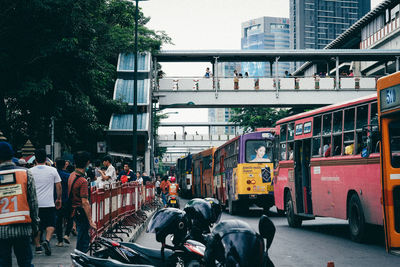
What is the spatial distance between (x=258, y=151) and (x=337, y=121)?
29.6 feet

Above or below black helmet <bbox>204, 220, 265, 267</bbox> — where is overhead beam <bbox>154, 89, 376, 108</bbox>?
above

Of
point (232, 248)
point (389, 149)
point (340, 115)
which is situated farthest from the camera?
point (340, 115)

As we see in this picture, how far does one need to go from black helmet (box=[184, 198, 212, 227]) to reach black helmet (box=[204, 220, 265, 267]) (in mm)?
1719

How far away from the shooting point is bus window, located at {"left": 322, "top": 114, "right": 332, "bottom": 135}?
556 inches

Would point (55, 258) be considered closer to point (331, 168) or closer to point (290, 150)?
point (331, 168)

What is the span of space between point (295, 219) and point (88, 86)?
356 inches

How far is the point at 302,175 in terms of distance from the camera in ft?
53.1

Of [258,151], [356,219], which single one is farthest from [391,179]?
[258,151]

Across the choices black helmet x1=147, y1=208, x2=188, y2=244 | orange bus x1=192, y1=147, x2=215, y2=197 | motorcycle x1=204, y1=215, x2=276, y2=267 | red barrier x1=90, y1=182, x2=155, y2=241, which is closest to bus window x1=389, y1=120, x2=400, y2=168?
red barrier x1=90, y1=182, x2=155, y2=241

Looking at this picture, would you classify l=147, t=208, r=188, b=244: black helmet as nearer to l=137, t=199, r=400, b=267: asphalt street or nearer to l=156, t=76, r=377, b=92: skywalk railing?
l=137, t=199, r=400, b=267: asphalt street

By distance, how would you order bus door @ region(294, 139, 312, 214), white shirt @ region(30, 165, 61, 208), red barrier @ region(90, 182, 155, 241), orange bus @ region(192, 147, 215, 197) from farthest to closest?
orange bus @ region(192, 147, 215, 197)
bus door @ region(294, 139, 312, 214)
red barrier @ region(90, 182, 155, 241)
white shirt @ region(30, 165, 61, 208)

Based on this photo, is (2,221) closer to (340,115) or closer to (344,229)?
(340,115)

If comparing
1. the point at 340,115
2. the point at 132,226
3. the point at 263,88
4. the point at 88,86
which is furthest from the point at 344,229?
the point at 263,88

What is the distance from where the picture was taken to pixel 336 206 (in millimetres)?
13734
